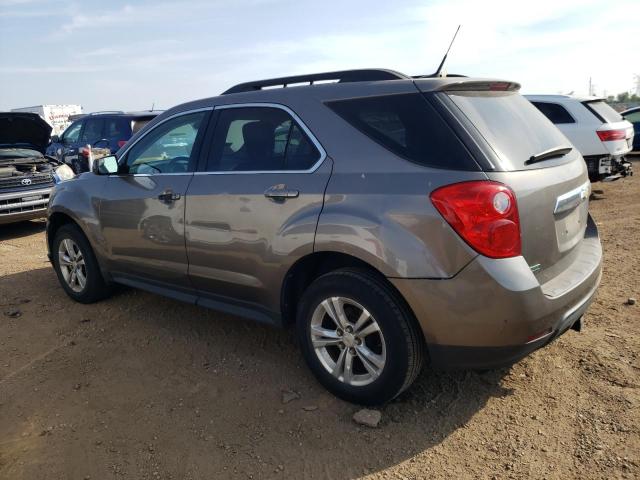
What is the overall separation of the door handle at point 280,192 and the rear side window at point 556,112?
7.72m

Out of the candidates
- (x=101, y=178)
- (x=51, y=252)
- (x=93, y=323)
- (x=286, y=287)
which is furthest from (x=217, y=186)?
(x=51, y=252)

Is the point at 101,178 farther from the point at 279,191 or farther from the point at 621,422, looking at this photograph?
the point at 621,422

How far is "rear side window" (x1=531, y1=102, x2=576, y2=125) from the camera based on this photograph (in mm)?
9258

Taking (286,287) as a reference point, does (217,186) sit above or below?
above

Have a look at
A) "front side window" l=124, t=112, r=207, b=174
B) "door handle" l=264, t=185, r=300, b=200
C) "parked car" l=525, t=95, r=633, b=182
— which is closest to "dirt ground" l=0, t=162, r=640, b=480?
"door handle" l=264, t=185, r=300, b=200

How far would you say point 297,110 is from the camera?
3.14 metres

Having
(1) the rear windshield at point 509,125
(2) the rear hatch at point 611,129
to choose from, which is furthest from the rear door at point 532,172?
(2) the rear hatch at point 611,129

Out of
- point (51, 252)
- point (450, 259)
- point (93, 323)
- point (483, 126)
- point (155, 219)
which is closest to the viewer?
point (450, 259)

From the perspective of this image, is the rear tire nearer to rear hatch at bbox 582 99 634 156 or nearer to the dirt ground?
the dirt ground

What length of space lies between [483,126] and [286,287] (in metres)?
1.45

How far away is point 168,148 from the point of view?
4035 mm

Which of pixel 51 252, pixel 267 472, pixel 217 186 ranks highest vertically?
pixel 217 186

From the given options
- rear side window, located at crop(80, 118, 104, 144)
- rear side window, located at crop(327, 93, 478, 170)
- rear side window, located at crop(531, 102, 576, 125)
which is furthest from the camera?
rear side window, located at crop(80, 118, 104, 144)

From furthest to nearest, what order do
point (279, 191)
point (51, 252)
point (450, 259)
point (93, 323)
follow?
point (51, 252) → point (93, 323) → point (279, 191) → point (450, 259)
